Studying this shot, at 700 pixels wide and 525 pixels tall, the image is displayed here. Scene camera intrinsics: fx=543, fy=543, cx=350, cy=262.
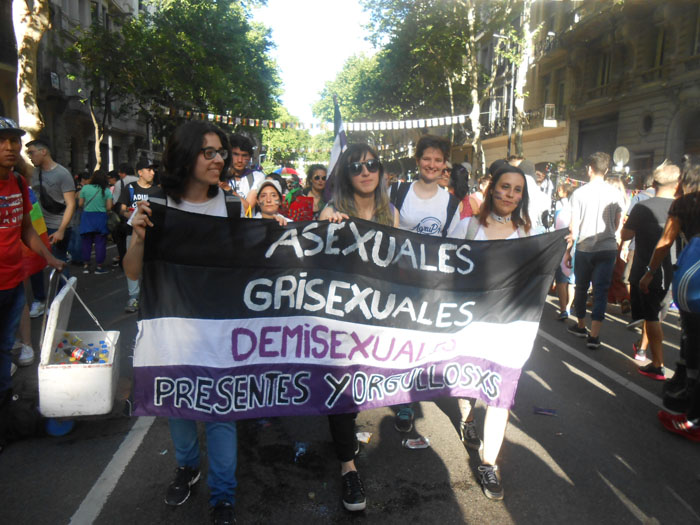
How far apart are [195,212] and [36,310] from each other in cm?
500

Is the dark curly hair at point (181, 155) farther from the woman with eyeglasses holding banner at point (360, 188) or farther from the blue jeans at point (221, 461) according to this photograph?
the blue jeans at point (221, 461)

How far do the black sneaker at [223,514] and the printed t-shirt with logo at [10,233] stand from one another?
2115 mm

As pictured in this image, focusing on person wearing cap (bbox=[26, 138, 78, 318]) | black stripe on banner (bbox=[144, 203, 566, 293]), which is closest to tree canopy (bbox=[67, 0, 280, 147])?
person wearing cap (bbox=[26, 138, 78, 318])

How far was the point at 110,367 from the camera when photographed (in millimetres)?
3383

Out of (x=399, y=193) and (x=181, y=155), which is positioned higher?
(x=181, y=155)

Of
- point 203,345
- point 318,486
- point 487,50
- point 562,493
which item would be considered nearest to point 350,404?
point 318,486

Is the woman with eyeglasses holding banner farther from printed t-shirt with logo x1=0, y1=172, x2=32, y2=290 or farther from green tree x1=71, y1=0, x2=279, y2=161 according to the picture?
green tree x1=71, y1=0, x2=279, y2=161

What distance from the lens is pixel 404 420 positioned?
12.4 ft

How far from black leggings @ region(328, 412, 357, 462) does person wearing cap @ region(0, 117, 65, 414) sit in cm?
210

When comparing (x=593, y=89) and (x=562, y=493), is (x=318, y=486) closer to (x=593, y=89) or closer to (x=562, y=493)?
(x=562, y=493)

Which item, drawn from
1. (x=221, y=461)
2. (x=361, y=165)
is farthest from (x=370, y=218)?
(x=221, y=461)

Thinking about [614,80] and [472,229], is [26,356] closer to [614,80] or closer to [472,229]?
[472,229]

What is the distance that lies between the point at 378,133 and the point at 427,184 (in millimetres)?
52000

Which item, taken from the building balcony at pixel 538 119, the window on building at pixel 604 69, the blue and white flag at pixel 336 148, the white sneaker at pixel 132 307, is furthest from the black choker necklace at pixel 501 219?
the building balcony at pixel 538 119
